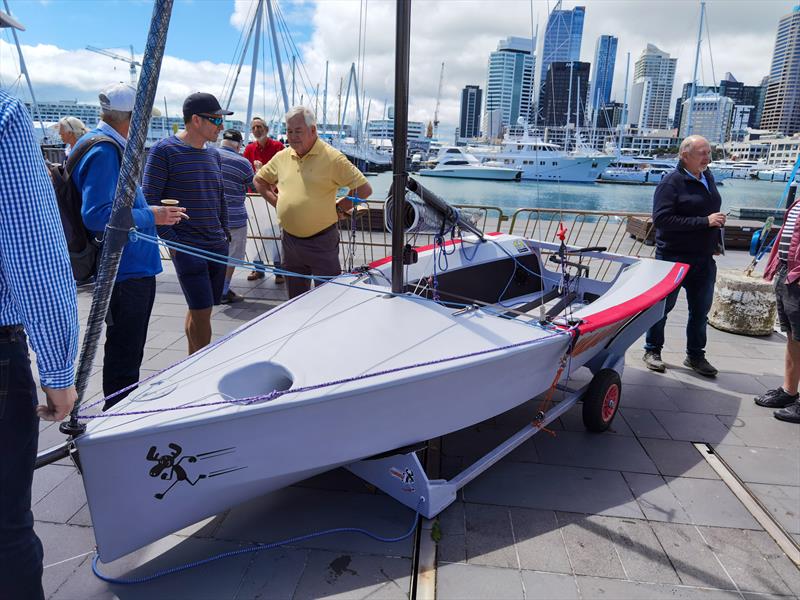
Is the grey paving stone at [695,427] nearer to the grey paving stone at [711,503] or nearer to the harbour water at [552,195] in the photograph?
the grey paving stone at [711,503]

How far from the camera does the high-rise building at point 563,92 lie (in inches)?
193

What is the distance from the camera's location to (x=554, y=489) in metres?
2.85

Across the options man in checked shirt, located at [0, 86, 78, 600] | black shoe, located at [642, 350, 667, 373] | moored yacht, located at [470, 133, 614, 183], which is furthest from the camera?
moored yacht, located at [470, 133, 614, 183]

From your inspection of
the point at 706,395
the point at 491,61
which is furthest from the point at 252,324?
the point at 491,61

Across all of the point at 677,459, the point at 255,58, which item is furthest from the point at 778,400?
the point at 255,58

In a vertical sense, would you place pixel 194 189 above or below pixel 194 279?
above

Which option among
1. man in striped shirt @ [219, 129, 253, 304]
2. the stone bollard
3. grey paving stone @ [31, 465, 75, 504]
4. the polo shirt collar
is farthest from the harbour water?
grey paving stone @ [31, 465, 75, 504]

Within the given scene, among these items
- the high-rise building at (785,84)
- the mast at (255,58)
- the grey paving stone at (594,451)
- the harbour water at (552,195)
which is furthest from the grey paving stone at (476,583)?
the high-rise building at (785,84)

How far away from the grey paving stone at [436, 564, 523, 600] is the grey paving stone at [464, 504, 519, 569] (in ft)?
0.16

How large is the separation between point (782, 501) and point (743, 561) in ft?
2.36

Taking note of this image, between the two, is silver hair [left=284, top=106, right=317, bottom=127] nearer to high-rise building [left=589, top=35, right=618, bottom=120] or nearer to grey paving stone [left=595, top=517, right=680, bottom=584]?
grey paving stone [left=595, top=517, right=680, bottom=584]

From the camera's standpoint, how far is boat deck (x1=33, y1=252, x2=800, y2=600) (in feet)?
7.04

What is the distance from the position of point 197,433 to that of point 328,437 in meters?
0.51

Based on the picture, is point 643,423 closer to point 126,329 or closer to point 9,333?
point 126,329
